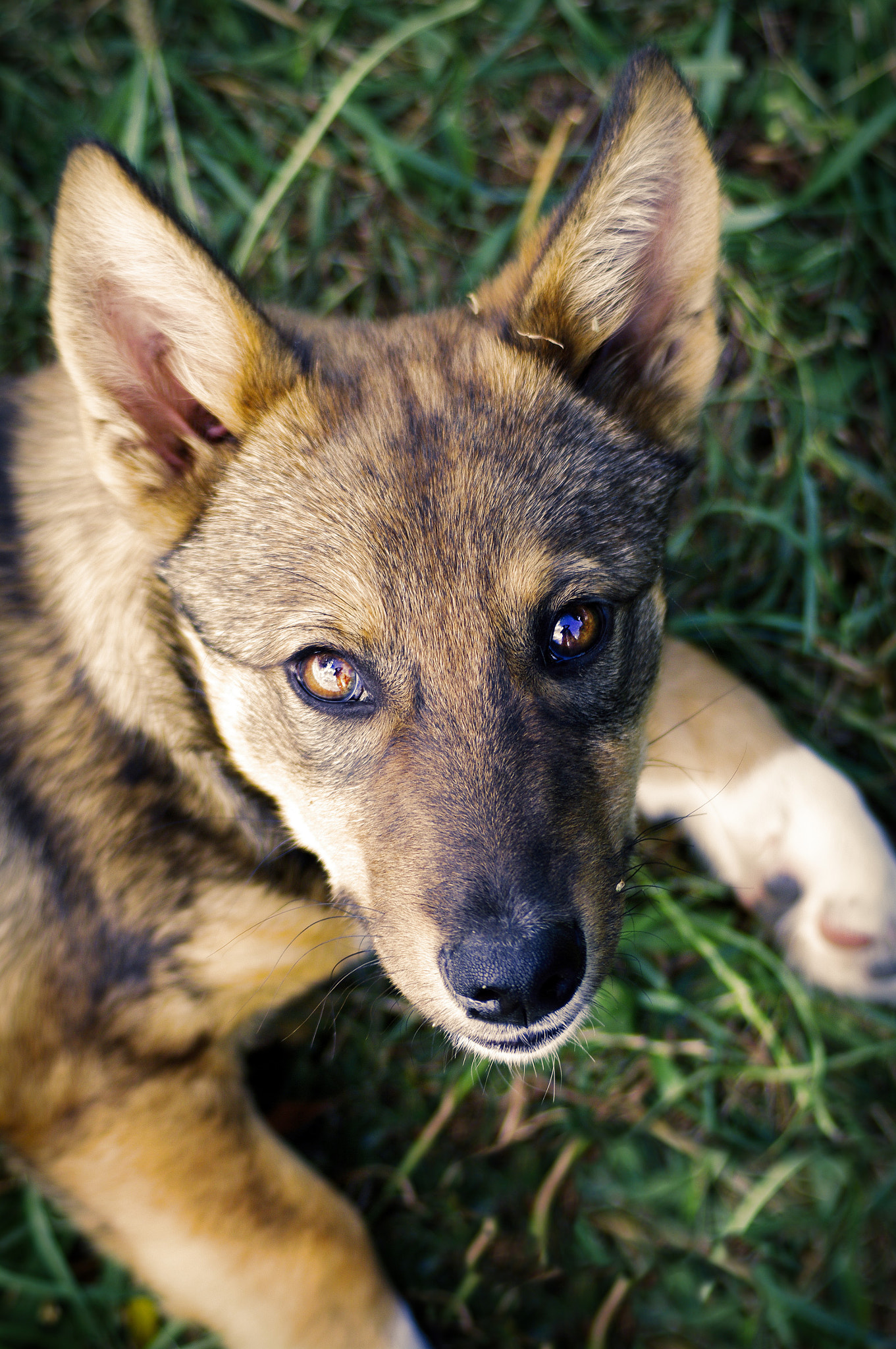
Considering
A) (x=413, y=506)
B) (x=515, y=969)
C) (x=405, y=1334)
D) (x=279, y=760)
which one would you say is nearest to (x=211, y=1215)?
(x=405, y=1334)

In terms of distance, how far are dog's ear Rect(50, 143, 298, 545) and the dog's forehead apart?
83 millimetres

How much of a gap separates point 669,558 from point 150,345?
213 centimetres

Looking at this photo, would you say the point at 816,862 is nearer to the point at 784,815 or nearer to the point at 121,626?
the point at 784,815

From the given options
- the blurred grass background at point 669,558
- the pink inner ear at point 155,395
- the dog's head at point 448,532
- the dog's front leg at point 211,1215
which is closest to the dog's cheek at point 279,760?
the dog's head at point 448,532

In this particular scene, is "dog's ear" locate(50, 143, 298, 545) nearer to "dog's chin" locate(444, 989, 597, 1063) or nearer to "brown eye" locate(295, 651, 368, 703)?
"brown eye" locate(295, 651, 368, 703)

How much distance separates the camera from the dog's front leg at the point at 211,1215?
8.25 feet

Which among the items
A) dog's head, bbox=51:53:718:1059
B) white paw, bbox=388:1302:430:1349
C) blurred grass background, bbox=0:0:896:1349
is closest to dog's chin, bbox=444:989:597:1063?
dog's head, bbox=51:53:718:1059

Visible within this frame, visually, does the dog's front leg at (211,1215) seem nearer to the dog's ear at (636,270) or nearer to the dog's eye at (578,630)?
the dog's eye at (578,630)

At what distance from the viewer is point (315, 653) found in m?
2.10

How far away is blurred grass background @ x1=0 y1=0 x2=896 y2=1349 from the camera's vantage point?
10.4 ft

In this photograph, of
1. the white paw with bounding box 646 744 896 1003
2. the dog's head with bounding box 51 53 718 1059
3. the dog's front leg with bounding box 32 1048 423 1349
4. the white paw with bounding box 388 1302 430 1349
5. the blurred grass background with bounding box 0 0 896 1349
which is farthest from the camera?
the blurred grass background with bounding box 0 0 896 1349

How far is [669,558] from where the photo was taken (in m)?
3.62

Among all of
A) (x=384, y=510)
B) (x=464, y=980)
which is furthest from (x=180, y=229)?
(x=464, y=980)

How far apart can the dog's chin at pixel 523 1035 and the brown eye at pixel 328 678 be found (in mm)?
737
